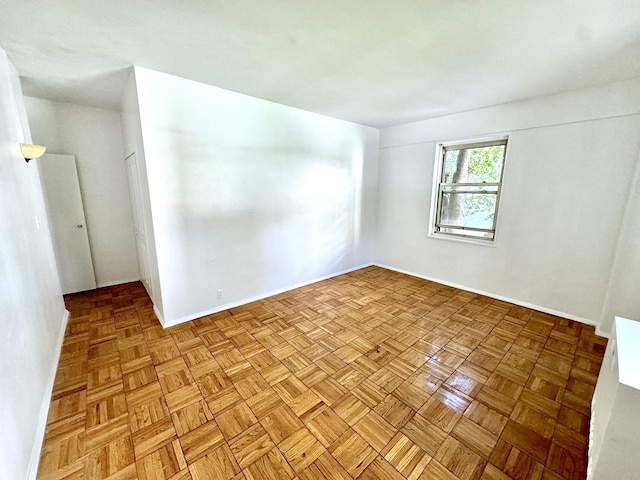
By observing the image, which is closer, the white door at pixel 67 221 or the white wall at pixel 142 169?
the white wall at pixel 142 169

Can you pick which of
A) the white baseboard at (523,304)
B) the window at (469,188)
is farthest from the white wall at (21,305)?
the window at (469,188)

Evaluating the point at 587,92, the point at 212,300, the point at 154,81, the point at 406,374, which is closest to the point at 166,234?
the point at 212,300

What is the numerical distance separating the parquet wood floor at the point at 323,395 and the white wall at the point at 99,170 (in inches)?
37.8

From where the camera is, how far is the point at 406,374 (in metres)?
2.00

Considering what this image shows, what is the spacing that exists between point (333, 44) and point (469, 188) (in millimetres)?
2748

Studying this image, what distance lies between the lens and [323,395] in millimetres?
1796

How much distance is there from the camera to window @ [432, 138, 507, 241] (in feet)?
10.9

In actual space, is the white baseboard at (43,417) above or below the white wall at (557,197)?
below

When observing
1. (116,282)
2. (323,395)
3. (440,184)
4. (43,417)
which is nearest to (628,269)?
(440,184)

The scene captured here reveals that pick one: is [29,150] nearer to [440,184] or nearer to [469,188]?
[440,184]

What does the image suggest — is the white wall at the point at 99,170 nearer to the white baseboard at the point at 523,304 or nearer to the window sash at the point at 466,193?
the white baseboard at the point at 523,304

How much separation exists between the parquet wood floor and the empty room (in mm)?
16

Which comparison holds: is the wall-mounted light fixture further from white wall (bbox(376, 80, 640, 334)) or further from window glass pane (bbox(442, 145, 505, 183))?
window glass pane (bbox(442, 145, 505, 183))

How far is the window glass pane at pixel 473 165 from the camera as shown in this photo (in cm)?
329
